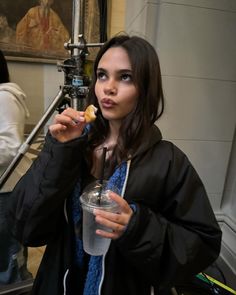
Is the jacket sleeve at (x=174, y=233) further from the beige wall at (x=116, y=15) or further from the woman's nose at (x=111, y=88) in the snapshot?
the beige wall at (x=116, y=15)

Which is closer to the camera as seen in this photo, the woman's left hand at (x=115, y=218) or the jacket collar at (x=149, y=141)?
the woman's left hand at (x=115, y=218)

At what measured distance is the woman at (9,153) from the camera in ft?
3.14

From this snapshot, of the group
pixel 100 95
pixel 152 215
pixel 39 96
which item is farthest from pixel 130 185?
pixel 39 96

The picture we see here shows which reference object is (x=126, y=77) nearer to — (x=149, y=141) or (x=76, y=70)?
(x=149, y=141)

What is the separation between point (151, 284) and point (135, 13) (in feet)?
4.30

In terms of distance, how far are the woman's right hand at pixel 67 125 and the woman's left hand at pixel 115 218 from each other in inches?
6.7

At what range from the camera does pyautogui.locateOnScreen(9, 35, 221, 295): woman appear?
1.68 feet

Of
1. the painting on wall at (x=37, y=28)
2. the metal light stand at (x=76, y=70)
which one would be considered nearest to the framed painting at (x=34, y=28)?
the painting on wall at (x=37, y=28)

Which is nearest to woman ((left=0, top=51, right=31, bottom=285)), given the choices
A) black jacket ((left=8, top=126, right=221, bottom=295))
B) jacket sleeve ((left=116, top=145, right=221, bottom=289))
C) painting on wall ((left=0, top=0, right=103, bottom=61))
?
black jacket ((left=8, top=126, right=221, bottom=295))

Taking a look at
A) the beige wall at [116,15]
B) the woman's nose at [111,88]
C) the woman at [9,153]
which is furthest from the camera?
the beige wall at [116,15]

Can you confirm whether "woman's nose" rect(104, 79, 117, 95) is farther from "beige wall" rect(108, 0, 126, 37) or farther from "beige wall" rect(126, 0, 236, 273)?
"beige wall" rect(108, 0, 126, 37)

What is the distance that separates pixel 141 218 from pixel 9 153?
67cm

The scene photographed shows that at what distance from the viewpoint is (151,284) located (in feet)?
1.90

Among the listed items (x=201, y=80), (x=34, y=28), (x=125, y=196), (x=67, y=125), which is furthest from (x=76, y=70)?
(x=34, y=28)
